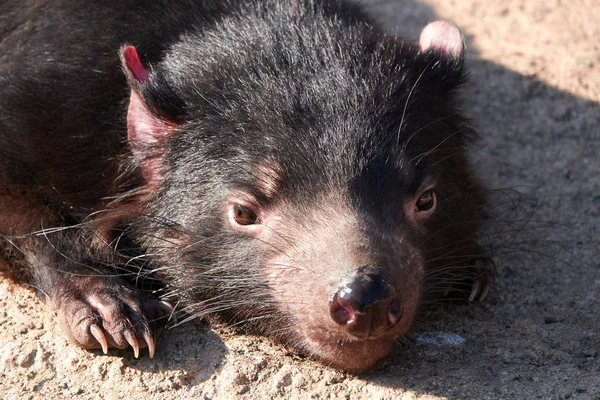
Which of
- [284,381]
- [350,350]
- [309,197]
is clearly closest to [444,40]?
[309,197]

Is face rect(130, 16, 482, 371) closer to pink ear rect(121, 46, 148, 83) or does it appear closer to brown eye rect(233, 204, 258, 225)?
brown eye rect(233, 204, 258, 225)

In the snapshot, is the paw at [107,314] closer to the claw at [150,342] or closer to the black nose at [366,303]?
the claw at [150,342]

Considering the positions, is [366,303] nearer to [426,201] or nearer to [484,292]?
[426,201]

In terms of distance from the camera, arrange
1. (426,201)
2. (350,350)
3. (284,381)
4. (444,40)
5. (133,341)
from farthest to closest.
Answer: (444,40), (426,201), (133,341), (284,381), (350,350)

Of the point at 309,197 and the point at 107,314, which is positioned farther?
the point at 107,314

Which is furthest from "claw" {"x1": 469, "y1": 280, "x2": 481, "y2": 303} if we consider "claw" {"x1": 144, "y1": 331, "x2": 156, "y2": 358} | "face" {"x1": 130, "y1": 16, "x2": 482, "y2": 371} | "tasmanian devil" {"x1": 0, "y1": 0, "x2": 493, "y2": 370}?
"claw" {"x1": 144, "y1": 331, "x2": 156, "y2": 358}

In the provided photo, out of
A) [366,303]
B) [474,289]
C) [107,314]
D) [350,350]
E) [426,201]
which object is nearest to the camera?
[366,303]

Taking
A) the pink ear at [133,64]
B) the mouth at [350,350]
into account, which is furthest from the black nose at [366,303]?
the pink ear at [133,64]
